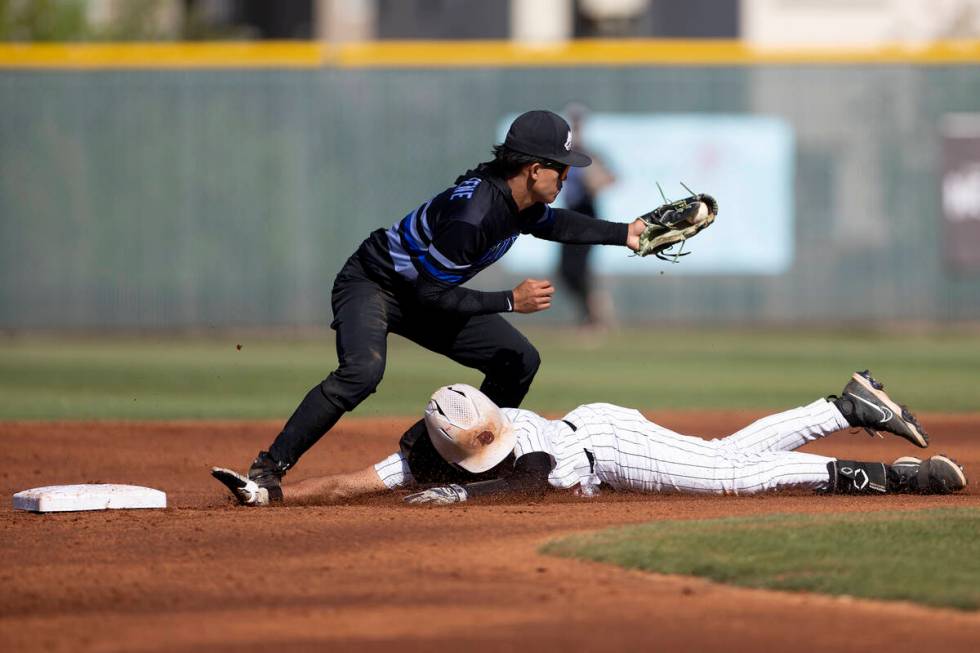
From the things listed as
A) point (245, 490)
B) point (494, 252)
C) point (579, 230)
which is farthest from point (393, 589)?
point (579, 230)

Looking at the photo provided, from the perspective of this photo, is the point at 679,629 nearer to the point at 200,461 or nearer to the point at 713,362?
the point at 200,461

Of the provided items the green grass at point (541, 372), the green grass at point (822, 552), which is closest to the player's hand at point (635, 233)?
the green grass at point (822, 552)

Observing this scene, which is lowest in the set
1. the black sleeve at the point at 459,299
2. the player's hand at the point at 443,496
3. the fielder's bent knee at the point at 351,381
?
the player's hand at the point at 443,496

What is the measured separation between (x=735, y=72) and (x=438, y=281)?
541 inches

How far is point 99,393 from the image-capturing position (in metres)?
12.3

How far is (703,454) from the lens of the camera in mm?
6184

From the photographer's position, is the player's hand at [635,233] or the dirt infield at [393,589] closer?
the dirt infield at [393,589]

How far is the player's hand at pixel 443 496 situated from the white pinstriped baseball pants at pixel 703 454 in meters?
0.53

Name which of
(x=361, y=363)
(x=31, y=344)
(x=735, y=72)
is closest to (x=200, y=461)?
(x=361, y=363)

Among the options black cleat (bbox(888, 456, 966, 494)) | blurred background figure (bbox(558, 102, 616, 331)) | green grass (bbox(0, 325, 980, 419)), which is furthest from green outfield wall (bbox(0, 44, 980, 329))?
black cleat (bbox(888, 456, 966, 494))

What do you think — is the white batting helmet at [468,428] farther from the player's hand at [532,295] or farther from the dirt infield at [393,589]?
the player's hand at [532,295]

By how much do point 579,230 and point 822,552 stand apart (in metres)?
2.30

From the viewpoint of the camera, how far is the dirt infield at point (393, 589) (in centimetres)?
409

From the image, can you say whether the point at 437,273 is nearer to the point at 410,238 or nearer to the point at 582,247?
the point at 410,238
